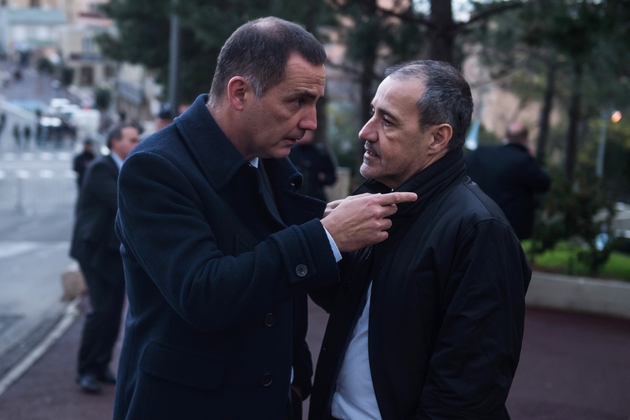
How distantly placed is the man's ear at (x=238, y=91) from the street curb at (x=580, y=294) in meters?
6.53

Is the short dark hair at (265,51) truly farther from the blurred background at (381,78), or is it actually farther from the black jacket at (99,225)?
the black jacket at (99,225)

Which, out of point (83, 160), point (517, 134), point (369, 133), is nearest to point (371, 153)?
point (369, 133)

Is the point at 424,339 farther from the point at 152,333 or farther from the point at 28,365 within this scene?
the point at 28,365

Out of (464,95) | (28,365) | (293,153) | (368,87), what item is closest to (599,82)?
(368,87)

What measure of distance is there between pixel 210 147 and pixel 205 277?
0.47m

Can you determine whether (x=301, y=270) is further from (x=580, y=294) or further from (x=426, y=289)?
(x=580, y=294)

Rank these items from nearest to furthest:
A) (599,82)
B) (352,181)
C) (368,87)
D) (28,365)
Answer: (28,365), (368,87), (352,181), (599,82)

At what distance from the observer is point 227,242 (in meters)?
2.19

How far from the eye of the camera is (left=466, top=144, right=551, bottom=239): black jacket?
24.6 ft

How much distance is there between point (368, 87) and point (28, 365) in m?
9.07

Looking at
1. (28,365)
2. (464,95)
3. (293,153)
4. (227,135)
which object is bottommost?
(28,365)

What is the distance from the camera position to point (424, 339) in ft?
7.57

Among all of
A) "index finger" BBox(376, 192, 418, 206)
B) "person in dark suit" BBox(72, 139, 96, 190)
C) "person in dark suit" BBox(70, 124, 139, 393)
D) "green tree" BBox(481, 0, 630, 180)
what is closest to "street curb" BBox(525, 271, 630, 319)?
"green tree" BBox(481, 0, 630, 180)

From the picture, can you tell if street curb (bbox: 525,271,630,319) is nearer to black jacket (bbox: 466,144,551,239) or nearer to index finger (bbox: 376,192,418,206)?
black jacket (bbox: 466,144,551,239)
